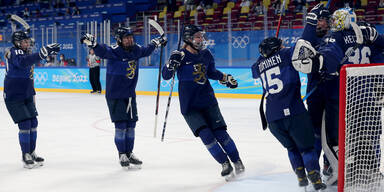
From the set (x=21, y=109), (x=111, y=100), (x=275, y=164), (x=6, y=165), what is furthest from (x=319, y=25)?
(x=6, y=165)

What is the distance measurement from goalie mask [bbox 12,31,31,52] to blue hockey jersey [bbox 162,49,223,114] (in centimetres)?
148

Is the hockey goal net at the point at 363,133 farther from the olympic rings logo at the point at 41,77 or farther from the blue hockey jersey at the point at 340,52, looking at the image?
the olympic rings logo at the point at 41,77

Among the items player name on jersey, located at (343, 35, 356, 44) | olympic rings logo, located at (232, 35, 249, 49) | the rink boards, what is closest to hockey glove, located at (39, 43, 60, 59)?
player name on jersey, located at (343, 35, 356, 44)

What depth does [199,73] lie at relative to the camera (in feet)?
15.1

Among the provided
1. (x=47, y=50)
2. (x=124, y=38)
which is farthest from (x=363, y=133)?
(x=47, y=50)

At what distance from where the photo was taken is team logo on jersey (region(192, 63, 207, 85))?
4598mm

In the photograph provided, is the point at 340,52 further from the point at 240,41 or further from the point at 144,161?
the point at 240,41

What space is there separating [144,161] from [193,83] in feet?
4.21

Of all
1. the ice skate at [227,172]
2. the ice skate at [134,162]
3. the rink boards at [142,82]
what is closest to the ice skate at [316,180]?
the ice skate at [227,172]

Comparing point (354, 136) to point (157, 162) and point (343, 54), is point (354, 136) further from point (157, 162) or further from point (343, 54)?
point (157, 162)

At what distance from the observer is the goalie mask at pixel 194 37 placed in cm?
457

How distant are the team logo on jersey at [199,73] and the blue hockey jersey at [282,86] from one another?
957 millimetres

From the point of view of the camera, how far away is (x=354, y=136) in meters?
3.87

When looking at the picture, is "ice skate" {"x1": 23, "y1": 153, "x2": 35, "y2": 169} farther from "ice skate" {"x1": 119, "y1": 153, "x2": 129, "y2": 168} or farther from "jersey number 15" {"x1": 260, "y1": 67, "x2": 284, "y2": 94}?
"jersey number 15" {"x1": 260, "y1": 67, "x2": 284, "y2": 94}
